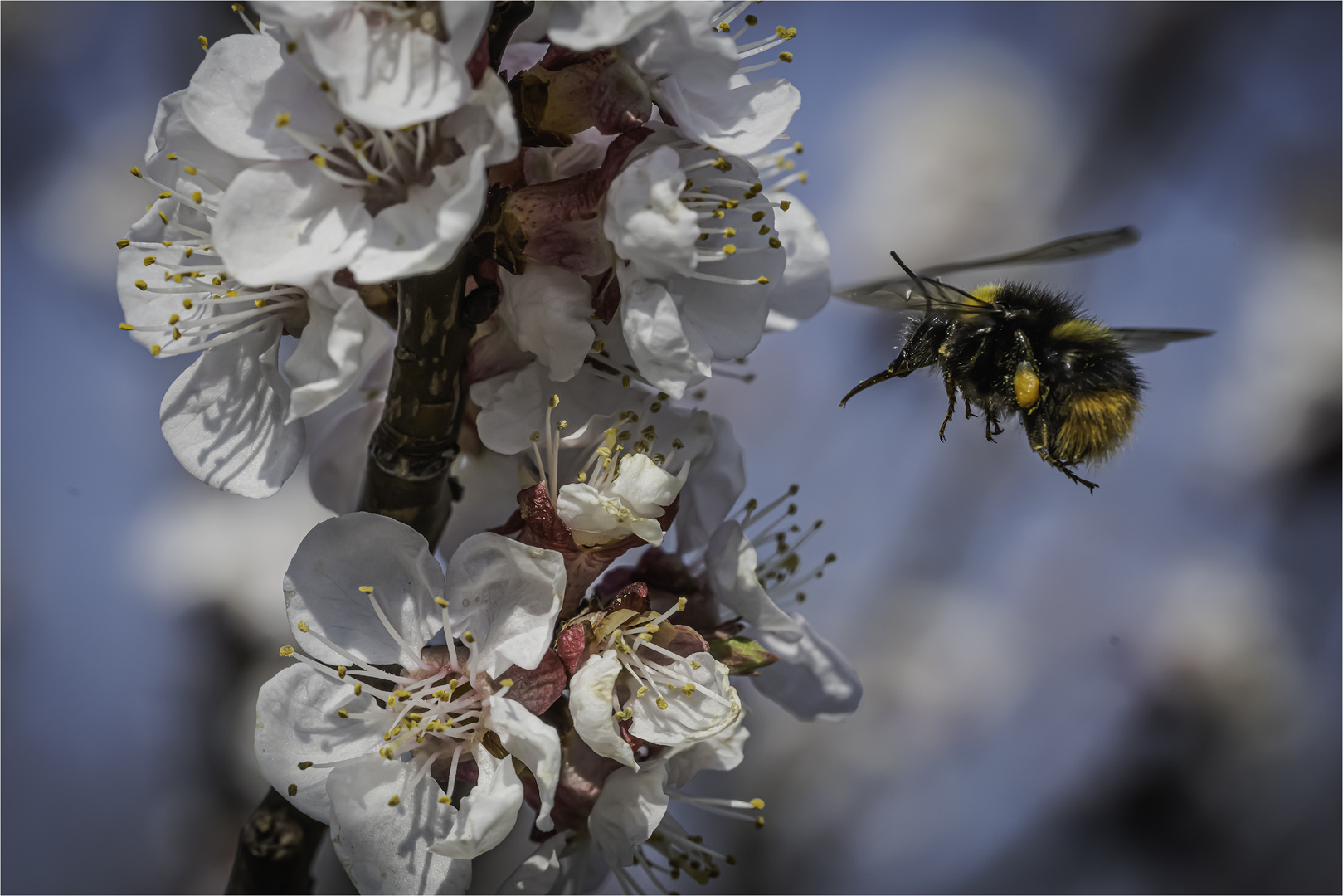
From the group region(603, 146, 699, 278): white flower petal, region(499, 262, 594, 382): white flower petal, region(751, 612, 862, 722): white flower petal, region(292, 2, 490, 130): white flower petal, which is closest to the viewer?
region(292, 2, 490, 130): white flower petal

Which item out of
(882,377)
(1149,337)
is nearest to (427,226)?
(882,377)

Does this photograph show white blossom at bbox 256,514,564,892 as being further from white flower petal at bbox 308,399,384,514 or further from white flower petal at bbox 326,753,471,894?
white flower petal at bbox 308,399,384,514

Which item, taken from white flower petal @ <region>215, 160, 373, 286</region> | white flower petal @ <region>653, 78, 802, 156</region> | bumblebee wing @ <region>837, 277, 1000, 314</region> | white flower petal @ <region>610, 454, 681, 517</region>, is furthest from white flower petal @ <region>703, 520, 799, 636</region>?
white flower petal @ <region>215, 160, 373, 286</region>

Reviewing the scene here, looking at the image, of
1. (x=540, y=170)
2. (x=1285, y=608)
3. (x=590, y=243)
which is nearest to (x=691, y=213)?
(x=590, y=243)

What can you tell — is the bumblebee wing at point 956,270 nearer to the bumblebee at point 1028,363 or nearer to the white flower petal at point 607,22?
the bumblebee at point 1028,363

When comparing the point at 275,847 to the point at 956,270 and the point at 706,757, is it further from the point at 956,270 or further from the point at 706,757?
the point at 956,270

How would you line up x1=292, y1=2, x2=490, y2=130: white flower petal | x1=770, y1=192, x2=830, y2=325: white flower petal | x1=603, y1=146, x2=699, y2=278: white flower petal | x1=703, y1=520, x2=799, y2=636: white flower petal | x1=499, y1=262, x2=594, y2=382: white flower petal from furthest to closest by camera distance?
x1=770, y1=192, x2=830, y2=325: white flower petal → x1=703, y1=520, x2=799, y2=636: white flower petal → x1=499, y1=262, x2=594, y2=382: white flower petal → x1=603, y1=146, x2=699, y2=278: white flower petal → x1=292, y1=2, x2=490, y2=130: white flower petal

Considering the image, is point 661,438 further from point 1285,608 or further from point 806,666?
point 1285,608
